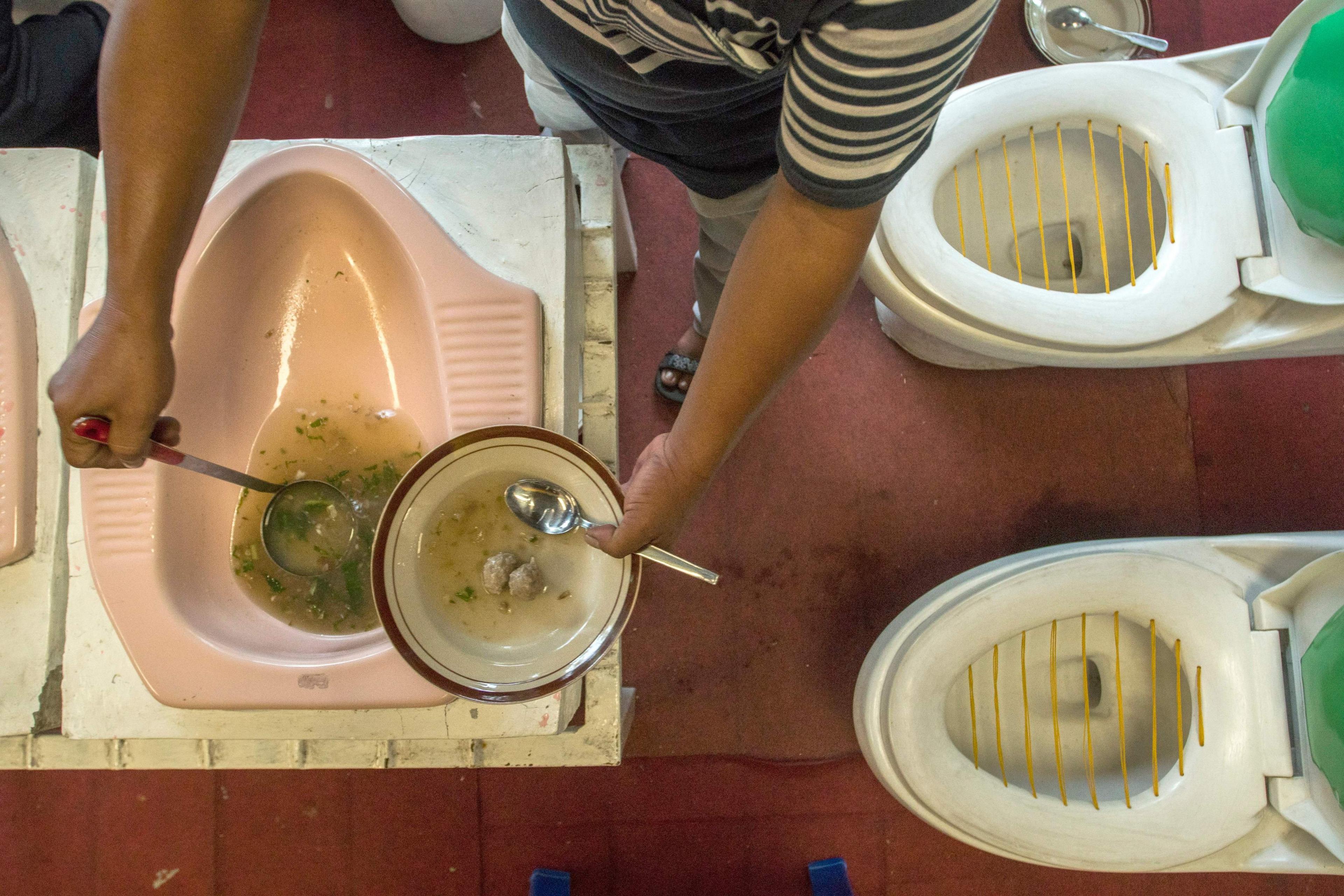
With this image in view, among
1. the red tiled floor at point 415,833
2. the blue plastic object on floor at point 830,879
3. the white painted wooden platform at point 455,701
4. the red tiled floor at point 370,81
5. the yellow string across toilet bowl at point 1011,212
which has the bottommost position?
the blue plastic object on floor at point 830,879

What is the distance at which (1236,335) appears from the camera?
0.96 m

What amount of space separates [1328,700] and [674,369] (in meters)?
0.99

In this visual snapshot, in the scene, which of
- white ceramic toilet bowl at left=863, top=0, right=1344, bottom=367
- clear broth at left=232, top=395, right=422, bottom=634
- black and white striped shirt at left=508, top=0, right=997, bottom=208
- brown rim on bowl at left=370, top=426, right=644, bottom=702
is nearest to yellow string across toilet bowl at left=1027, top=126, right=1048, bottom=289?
white ceramic toilet bowl at left=863, top=0, right=1344, bottom=367

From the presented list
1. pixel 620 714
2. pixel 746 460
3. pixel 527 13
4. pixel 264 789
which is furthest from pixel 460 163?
pixel 264 789

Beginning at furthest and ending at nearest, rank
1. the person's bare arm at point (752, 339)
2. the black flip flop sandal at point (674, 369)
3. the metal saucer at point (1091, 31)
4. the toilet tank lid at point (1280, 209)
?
the metal saucer at point (1091, 31) → the black flip flop sandal at point (674, 369) → the toilet tank lid at point (1280, 209) → the person's bare arm at point (752, 339)

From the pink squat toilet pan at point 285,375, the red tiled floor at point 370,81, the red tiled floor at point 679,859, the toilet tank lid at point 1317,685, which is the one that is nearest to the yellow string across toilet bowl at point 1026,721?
the toilet tank lid at point 1317,685

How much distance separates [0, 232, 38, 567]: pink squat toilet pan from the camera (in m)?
0.77

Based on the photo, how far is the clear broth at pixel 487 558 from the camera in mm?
722

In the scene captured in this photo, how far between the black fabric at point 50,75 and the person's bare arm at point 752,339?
1.11m

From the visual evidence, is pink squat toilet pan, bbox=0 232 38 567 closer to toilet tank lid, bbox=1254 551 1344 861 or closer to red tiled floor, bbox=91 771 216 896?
red tiled floor, bbox=91 771 216 896

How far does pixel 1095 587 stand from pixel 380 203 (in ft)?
3.12

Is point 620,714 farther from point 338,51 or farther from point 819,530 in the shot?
point 338,51

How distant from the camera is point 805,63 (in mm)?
393

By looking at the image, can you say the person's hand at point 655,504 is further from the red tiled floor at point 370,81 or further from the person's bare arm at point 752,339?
the red tiled floor at point 370,81
